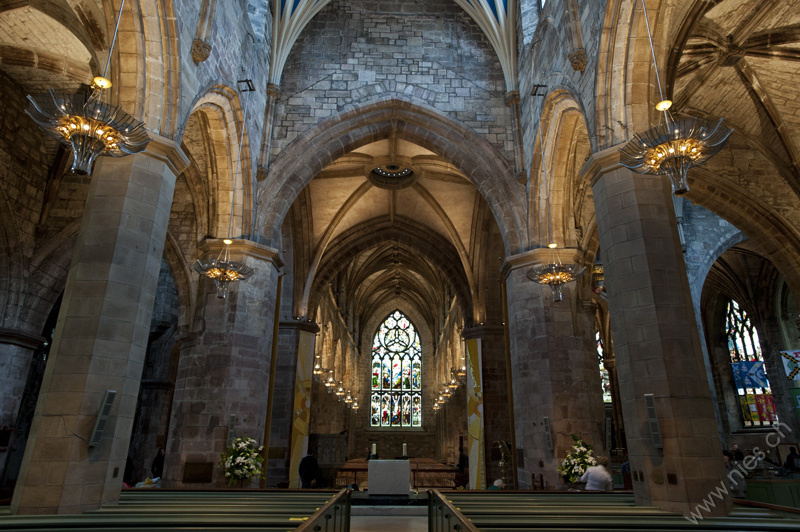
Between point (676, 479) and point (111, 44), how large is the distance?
8966 mm

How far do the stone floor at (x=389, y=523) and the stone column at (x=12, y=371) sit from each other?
9.77 meters

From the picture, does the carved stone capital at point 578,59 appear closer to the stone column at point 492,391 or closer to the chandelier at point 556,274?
the chandelier at point 556,274

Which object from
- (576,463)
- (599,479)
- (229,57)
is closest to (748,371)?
(576,463)

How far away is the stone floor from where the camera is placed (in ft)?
21.1

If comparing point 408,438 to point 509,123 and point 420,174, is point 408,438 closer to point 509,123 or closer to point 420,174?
point 420,174

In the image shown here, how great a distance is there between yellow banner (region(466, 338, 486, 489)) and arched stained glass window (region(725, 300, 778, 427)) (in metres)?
10.7

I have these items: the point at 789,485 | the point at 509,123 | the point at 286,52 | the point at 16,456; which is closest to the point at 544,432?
the point at 789,485

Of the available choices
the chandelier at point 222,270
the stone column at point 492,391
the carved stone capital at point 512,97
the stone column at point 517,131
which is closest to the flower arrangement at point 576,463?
the stone column at point 517,131

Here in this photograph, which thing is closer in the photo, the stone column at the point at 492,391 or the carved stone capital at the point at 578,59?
the carved stone capital at the point at 578,59

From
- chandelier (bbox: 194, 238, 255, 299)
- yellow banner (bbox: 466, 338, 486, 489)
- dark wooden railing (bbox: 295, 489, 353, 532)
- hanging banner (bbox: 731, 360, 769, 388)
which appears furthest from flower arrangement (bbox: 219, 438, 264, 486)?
hanging banner (bbox: 731, 360, 769, 388)

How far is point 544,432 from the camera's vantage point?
10.7m

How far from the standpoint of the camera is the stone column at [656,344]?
588 cm

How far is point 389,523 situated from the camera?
23.2ft

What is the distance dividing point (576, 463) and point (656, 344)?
13.7ft
